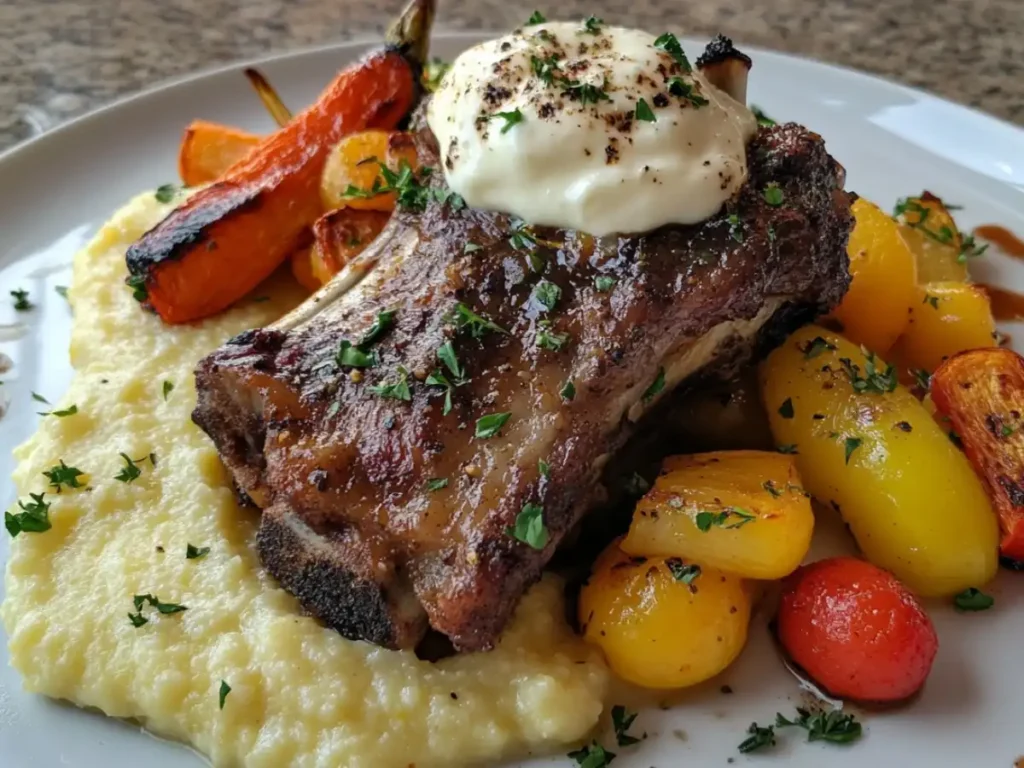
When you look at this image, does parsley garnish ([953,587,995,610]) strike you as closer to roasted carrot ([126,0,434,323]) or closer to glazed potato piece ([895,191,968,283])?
glazed potato piece ([895,191,968,283])

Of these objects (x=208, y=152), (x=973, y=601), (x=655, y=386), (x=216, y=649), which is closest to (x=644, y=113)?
(x=655, y=386)

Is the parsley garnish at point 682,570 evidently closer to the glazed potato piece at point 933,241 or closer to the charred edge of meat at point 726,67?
the charred edge of meat at point 726,67

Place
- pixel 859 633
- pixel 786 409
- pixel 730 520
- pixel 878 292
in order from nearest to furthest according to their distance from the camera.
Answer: pixel 859 633 → pixel 730 520 → pixel 786 409 → pixel 878 292

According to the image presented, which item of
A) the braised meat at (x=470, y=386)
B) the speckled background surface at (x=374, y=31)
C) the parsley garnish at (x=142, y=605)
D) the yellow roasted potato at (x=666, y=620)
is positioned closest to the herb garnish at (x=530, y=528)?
the braised meat at (x=470, y=386)

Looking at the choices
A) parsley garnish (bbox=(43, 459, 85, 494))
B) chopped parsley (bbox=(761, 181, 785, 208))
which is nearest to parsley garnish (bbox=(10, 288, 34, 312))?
parsley garnish (bbox=(43, 459, 85, 494))

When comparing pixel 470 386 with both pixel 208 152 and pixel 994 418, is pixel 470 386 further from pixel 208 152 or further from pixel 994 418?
pixel 208 152

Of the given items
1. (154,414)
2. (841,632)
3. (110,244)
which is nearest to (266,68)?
(110,244)

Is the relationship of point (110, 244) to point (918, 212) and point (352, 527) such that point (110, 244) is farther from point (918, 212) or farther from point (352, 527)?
point (918, 212)
